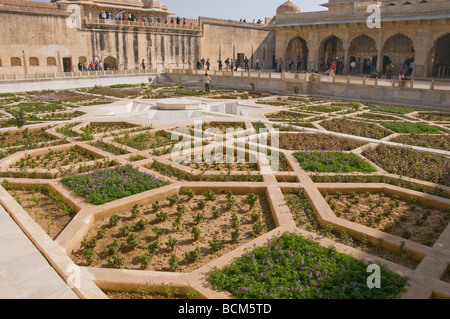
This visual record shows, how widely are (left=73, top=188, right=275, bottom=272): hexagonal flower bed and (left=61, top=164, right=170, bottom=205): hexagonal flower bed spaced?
0.44 metres

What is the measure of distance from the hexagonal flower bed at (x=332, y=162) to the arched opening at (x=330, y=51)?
2552 cm

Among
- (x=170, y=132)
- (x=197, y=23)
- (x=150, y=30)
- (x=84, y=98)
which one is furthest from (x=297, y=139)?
(x=197, y=23)

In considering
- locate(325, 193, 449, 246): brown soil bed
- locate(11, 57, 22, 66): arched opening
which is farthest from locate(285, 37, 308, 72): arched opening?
locate(325, 193, 449, 246): brown soil bed

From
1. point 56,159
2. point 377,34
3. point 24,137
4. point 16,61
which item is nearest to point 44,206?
point 56,159

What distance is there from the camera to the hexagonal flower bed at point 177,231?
469 centimetres

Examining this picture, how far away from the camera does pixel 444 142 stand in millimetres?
10422

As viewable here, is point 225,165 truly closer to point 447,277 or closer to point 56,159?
point 56,159

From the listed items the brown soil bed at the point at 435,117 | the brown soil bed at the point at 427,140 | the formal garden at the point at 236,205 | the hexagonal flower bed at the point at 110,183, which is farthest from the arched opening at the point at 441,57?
the hexagonal flower bed at the point at 110,183

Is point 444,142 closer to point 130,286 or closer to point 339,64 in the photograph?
point 130,286

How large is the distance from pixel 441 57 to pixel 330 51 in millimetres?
9697

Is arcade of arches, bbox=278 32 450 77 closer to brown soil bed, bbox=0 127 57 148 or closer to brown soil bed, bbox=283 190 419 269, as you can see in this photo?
brown soil bed, bbox=0 127 57 148

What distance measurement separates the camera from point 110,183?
22.4 ft

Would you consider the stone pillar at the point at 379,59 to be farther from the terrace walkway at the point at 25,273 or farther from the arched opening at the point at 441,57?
the terrace walkway at the point at 25,273
